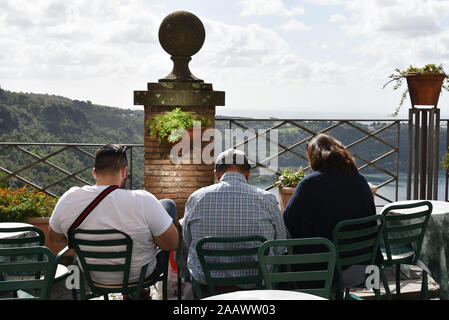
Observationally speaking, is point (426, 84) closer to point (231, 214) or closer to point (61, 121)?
point (231, 214)

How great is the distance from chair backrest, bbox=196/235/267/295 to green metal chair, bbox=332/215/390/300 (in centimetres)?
52

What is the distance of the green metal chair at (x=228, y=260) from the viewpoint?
2459 mm

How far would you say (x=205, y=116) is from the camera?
5.41 meters

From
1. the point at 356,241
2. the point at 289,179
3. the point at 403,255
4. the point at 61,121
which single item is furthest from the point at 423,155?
the point at 61,121

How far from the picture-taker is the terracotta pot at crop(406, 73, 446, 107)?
220 inches

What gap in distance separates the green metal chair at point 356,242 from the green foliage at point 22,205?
335 centimetres

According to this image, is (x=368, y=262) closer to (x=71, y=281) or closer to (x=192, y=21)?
(x=71, y=281)

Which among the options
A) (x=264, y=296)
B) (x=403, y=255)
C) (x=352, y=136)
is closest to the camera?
(x=264, y=296)

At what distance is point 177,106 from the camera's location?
5344 millimetres

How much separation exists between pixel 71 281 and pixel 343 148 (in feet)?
6.33

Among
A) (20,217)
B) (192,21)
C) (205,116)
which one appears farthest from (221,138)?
(20,217)

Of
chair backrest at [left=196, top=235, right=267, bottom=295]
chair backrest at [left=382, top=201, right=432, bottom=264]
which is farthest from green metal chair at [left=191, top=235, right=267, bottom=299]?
chair backrest at [left=382, top=201, right=432, bottom=264]

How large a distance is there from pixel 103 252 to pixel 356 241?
1591mm

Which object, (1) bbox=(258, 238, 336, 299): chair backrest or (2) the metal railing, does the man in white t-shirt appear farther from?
(2) the metal railing
